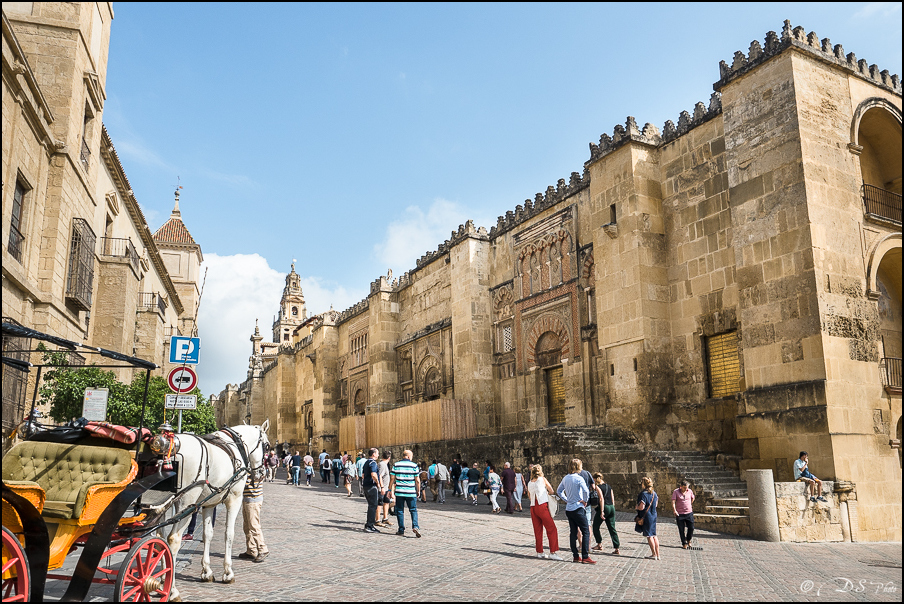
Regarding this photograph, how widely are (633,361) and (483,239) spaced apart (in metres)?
9.44

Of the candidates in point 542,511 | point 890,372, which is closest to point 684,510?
point 542,511

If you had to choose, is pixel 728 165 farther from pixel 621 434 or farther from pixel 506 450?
pixel 506 450

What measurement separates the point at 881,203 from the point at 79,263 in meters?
18.7

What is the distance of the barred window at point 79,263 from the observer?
14805 millimetres

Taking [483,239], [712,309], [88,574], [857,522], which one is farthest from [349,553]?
[483,239]

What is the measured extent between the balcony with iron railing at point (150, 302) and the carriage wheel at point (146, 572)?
21706mm

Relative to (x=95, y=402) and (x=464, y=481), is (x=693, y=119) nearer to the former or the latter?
(x=464, y=481)

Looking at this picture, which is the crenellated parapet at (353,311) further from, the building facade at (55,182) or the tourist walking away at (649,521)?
the tourist walking away at (649,521)

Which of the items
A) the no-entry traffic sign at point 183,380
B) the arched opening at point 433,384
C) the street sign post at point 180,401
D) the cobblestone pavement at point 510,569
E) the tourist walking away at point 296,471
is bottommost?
the cobblestone pavement at point 510,569

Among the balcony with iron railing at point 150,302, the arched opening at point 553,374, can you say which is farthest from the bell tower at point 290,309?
the arched opening at point 553,374

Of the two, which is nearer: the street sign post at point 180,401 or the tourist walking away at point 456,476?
the street sign post at point 180,401

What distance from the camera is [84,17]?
14992 millimetres

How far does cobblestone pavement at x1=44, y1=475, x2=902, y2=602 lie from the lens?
661 cm

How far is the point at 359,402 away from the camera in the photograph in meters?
33.0
